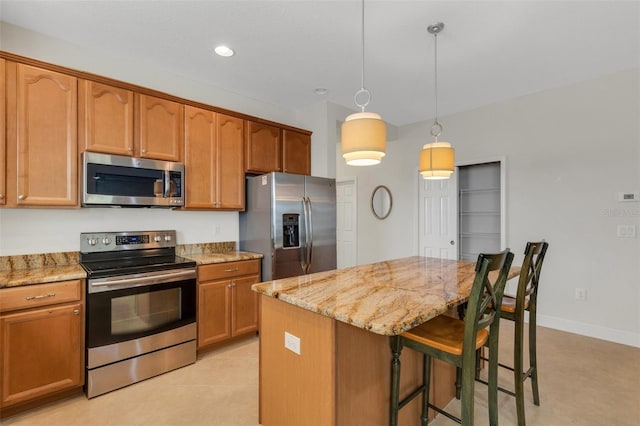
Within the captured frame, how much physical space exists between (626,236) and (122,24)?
16.1 ft

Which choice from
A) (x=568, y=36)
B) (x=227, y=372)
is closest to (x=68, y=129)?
(x=227, y=372)

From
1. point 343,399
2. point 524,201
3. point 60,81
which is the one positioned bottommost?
point 343,399

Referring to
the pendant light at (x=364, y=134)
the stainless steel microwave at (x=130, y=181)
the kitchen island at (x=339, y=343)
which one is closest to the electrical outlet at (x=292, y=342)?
the kitchen island at (x=339, y=343)

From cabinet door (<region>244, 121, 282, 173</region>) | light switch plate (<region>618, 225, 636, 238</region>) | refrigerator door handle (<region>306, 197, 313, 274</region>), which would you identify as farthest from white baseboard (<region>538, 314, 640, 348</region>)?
cabinet door (<region>244, 121, 282, 173</region>)

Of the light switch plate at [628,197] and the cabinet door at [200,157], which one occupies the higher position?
the cabinet door at [200,157]

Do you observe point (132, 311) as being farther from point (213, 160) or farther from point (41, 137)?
point (213, 160)

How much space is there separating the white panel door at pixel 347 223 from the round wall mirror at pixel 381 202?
375mm

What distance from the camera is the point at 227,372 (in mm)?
2570

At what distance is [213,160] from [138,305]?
4.89ft

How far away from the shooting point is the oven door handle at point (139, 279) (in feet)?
7.22

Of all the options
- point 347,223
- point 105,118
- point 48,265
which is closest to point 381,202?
point 347,223

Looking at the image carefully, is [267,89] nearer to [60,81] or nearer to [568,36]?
[60,81]

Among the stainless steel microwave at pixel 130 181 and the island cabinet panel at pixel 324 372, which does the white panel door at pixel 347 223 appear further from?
the island cabinet panel at pixel 324 372

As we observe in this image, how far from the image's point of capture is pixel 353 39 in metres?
2.54
